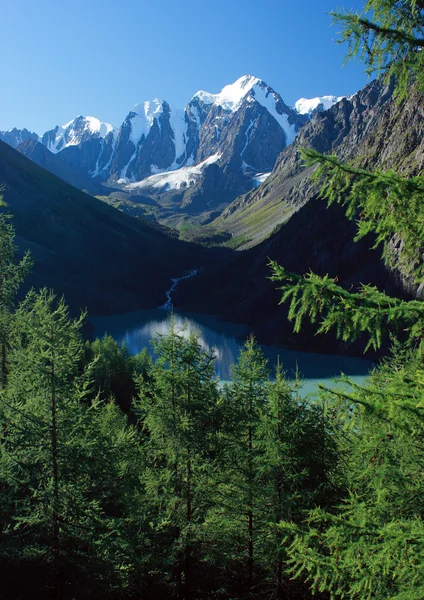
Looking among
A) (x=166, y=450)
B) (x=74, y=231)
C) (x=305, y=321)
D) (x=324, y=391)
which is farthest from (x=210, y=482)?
(x=74, y=231)

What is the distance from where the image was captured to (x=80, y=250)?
163 meters

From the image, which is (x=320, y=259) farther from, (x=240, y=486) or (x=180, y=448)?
(x=180, y=448)

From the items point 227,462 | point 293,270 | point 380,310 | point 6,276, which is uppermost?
point 293,270

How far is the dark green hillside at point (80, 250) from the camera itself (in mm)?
135875

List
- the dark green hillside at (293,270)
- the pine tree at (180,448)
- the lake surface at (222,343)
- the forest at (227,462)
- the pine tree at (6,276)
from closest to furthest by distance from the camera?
the forest at (227,462)
the pine tree at (180,448)
the pine tree at (6,276)
the lake surface at (222,343)
the dark green hillside at (293,270)

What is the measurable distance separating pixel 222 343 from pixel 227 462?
262 feet

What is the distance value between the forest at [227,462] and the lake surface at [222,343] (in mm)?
33394

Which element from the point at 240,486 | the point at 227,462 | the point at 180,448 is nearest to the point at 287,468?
the point at 240,486

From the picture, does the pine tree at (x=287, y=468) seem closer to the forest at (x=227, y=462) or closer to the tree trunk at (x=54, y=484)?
the forest at (x=227, y=462)

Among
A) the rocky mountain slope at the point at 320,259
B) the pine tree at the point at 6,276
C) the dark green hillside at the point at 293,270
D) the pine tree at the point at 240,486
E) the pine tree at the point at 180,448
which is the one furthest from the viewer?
the dark green hillside at the point at 293,270

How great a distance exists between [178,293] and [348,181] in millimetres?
146532

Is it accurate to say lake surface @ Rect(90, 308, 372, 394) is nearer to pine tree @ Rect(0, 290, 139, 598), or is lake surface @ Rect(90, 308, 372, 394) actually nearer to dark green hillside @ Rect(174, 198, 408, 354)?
dark green hillside @ Rect(174, 198, 408, 354)

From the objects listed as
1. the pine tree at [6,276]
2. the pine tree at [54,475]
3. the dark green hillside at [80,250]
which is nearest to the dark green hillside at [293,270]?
the dark green hillside at [80,250]

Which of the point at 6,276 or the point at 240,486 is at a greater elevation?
the point at 6,276
